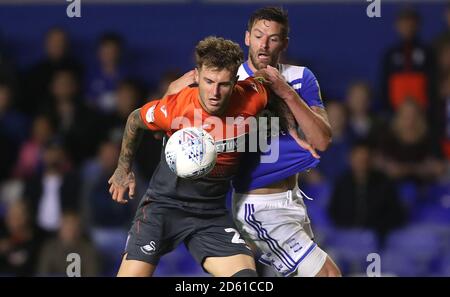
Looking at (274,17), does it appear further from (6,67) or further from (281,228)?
(6,67)

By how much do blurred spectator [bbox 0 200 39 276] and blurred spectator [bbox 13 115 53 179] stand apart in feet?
1.23

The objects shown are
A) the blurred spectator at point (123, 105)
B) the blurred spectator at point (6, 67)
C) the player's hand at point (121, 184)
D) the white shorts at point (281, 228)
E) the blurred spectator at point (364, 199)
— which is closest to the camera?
the player's hand at point (121, 184)

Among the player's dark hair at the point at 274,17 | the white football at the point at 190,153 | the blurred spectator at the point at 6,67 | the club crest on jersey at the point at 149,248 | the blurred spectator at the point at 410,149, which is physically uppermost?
the player's dark hair at the point at 274,17

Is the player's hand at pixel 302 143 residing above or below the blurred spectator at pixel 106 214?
above

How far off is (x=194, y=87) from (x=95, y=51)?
161 inches

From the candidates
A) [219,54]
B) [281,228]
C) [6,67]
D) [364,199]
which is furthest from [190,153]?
[6,67]

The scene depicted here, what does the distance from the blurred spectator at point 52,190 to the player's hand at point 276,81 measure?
368cm

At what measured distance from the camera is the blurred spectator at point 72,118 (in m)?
9.04

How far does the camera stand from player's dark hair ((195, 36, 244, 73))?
5.24 metres

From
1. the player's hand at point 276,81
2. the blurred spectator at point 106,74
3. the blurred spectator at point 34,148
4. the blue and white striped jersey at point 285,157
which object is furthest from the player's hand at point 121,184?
the blurred spectator at point 34,148

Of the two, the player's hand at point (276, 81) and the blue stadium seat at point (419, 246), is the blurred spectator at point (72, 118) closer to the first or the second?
the blue stadium seat at point (419, 246)

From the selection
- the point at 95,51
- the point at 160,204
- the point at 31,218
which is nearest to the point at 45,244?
the point at 31,218

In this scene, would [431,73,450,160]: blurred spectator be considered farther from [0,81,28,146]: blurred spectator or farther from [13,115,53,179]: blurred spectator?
[0,81,28,146]: blurred spectator

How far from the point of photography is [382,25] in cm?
919
